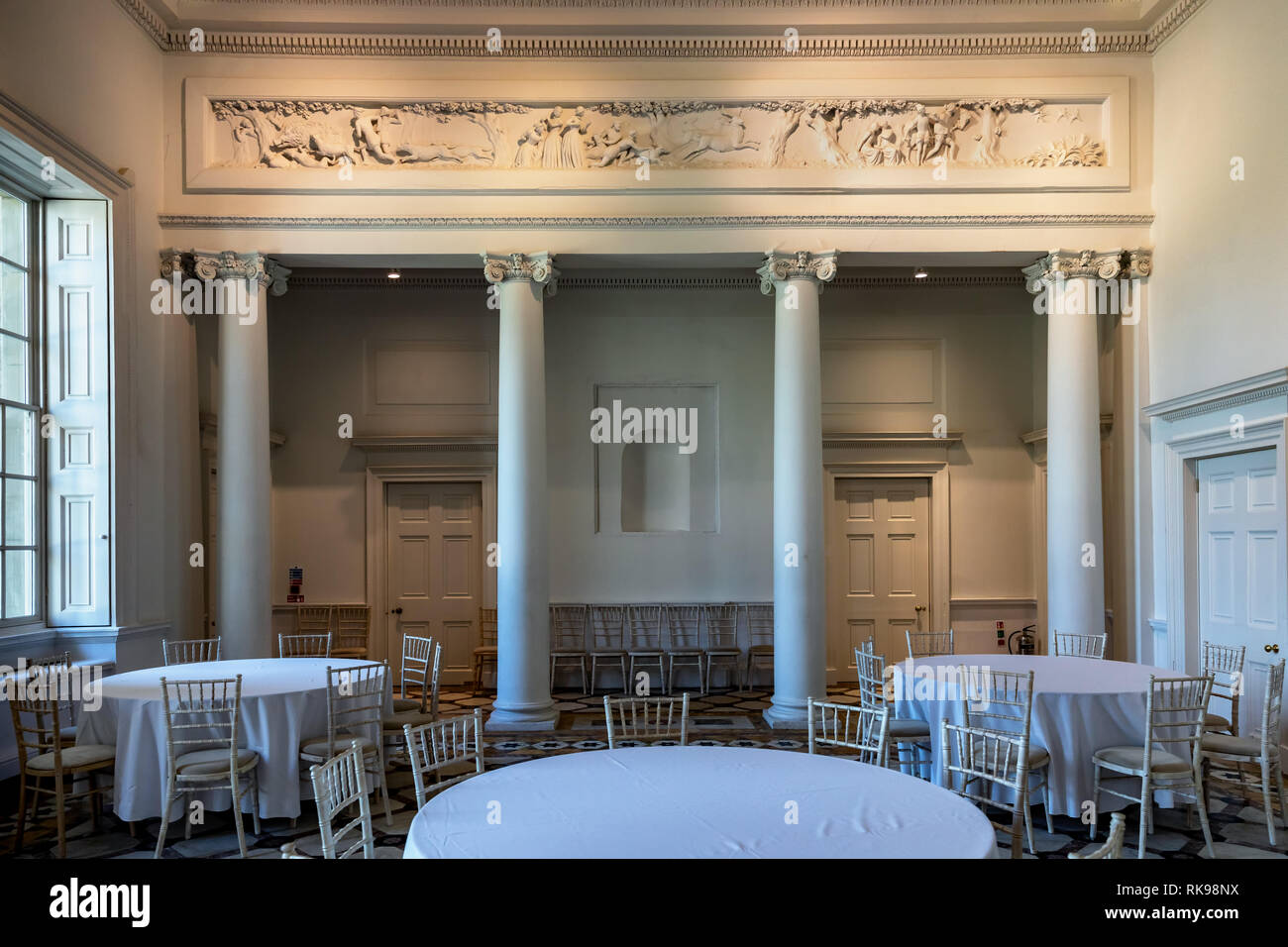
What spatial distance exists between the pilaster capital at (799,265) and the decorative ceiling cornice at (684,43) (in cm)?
180

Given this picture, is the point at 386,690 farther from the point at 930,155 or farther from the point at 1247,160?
the point at 1247,160

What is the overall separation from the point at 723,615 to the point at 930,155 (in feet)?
17.2

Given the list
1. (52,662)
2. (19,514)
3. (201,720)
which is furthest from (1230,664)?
(19,514)

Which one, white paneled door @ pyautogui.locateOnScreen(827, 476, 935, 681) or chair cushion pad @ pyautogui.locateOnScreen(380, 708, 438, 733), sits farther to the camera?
white paneled door @ pyautogui.locateOnScreen(827, 476, 935, 681)

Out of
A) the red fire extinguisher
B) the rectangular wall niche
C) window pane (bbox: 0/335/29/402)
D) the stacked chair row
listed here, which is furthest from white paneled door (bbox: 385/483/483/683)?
the red fire extinguisher

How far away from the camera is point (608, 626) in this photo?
34.4 feet

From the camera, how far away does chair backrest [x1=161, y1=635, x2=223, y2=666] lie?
729 centimetres

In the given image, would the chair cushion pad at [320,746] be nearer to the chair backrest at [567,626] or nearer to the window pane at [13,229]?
the window pane at [13,229]

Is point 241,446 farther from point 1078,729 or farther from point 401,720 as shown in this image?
point 1078,729

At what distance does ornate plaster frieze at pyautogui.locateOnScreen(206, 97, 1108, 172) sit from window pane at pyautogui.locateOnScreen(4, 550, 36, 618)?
147 inches

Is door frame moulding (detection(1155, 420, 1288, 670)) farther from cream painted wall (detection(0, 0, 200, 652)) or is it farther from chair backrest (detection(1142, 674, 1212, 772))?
cream painted wall (detection(0, 0, 200, 652))

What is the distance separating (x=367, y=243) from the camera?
825cm

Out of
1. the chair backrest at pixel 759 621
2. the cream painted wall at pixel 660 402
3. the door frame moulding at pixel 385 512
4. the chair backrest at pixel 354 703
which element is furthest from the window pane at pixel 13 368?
the chair backrest at pixel 759 621
